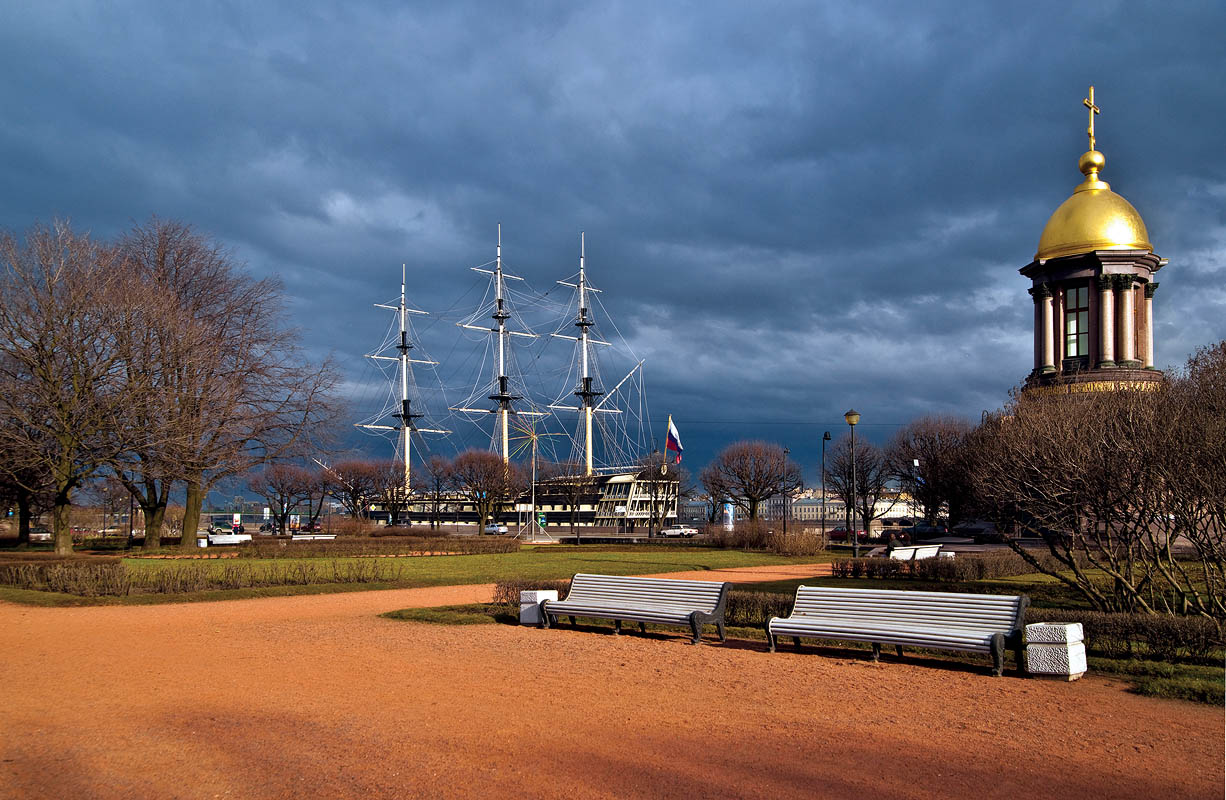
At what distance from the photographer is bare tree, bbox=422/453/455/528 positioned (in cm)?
8956

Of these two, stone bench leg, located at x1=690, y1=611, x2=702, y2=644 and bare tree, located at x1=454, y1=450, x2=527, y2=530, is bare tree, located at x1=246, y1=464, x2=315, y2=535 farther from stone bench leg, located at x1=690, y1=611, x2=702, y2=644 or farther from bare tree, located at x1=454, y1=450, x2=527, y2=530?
stone bench leg, located at x1=690, y1=611, x2=702, y2=644

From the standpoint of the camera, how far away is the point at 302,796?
243 inches

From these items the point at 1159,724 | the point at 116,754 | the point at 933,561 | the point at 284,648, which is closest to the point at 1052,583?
the point at 933,561

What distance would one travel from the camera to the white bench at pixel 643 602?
12797 millimetres

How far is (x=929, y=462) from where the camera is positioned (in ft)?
206

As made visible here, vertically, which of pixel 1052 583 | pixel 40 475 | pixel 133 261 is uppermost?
pixel 133 261

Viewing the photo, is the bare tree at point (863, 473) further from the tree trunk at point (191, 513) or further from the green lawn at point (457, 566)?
the tree trunk at point (191, 513)

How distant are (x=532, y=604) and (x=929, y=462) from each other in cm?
5307

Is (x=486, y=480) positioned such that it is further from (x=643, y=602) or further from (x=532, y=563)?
(x=643, y=602)

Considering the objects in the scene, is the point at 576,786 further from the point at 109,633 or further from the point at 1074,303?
the point at 1074,303

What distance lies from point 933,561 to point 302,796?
67.6 ft

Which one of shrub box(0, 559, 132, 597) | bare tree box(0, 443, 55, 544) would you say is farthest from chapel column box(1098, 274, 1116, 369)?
bare tree box(0, 443, 55, 544)

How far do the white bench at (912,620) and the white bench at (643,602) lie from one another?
113cm

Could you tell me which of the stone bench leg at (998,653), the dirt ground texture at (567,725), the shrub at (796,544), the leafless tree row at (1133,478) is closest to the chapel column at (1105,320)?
the shrub at (796,544)
